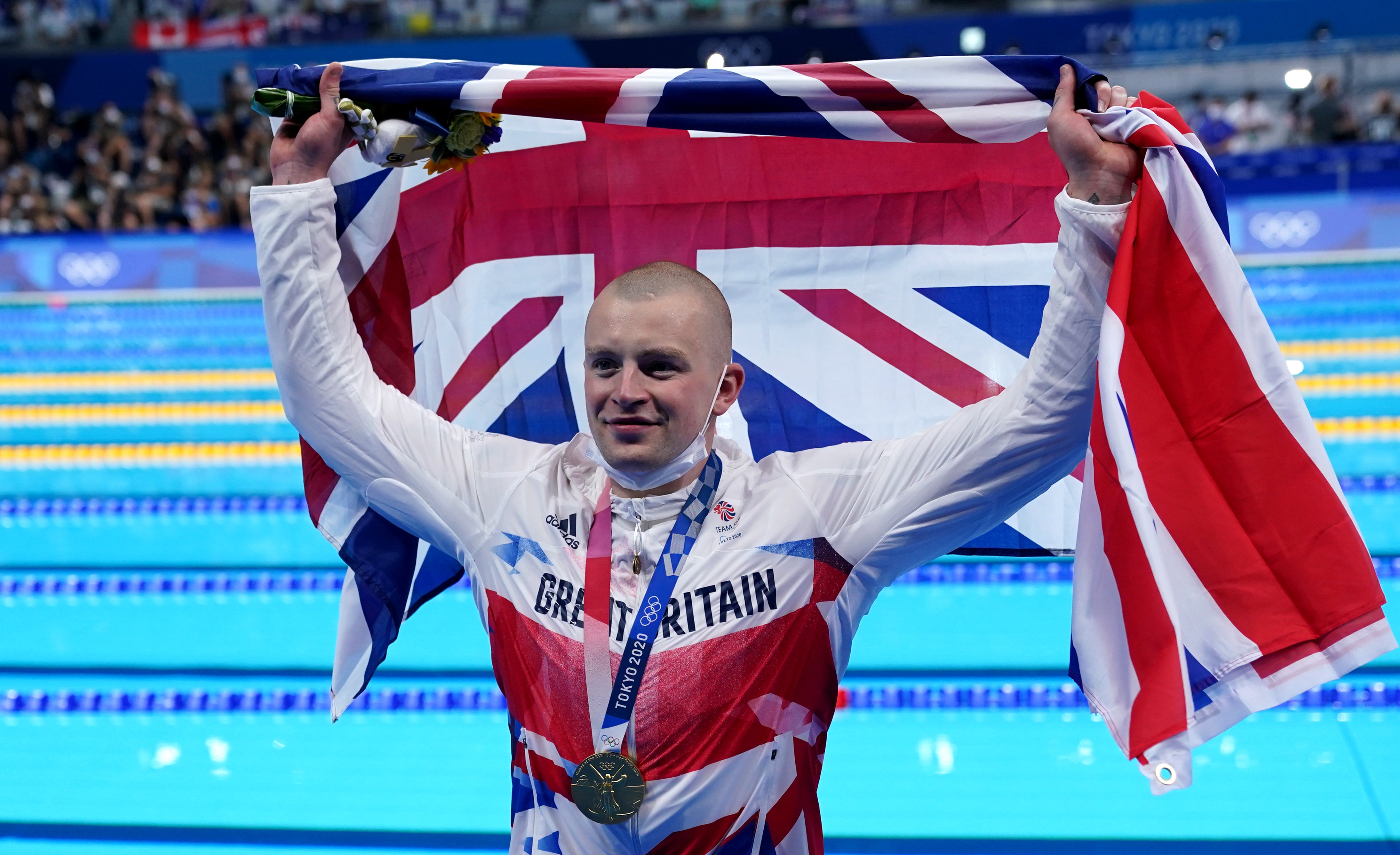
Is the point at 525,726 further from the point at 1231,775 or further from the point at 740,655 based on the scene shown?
the point at 1231,775

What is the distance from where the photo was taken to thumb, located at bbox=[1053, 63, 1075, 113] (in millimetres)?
1710

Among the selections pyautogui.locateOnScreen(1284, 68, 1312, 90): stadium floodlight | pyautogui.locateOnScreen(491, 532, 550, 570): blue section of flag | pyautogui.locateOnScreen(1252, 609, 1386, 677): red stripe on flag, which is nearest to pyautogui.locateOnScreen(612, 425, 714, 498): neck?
pyautogui.locateOnScreen(491, 532, 550, 570): blue section of flag

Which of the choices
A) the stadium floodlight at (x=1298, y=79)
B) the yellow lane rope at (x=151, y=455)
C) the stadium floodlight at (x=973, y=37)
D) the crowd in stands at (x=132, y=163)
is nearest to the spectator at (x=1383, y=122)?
the stadium floodlight at (x=1298, y=79)

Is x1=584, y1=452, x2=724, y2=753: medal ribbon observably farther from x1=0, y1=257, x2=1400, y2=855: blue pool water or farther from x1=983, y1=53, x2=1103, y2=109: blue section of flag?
x1=0, y1=257, x2=1400, y2=855: blue pool water

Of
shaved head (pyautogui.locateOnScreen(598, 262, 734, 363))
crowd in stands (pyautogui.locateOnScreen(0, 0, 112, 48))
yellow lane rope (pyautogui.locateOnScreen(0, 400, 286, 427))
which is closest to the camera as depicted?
shaved head (pyautogui.locateOnScreen(598, 262, 734, 363))

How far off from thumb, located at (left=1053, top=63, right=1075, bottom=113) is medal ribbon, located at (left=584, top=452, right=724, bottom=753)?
0.71 meters

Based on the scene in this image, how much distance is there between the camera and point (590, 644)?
1713 millimetres

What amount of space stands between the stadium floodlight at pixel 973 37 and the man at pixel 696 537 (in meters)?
13.2

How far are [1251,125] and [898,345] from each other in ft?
39.5

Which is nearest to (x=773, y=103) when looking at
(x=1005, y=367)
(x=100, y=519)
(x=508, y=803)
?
(x=1005, y=367)

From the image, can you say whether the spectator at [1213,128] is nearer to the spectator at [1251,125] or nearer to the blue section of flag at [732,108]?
the spectator at [1251,125]

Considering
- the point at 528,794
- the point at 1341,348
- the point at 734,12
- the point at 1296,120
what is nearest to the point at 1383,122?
the point at 1296,120

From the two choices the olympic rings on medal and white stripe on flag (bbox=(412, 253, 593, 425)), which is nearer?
the olympic rings on medal

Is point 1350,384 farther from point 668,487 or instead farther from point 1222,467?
point 668,487
